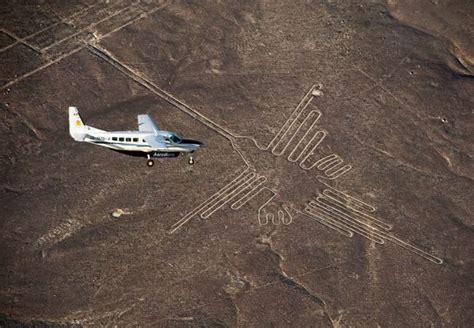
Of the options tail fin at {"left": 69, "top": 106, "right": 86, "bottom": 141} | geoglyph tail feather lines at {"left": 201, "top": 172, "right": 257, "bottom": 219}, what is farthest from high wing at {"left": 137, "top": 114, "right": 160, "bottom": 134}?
geoglyph tail feather lines at {"left": 201, "top": 172, "right": 257, "bottom": 219}

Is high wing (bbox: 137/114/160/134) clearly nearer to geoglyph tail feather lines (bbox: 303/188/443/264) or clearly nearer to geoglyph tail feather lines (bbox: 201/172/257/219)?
geoglyph tail feather lines (bbox: 201/172/257/219)

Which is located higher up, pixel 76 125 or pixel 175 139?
pixel 175 139

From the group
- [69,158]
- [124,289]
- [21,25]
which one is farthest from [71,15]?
[124,289]

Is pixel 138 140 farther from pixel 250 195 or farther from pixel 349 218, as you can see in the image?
pixel 349 218

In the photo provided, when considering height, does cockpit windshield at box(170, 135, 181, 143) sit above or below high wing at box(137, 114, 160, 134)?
above

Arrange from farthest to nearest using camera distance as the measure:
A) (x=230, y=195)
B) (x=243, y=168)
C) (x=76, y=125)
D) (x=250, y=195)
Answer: (x=243, y=168) < (x=250, y=195) < (x=230, y=195) < (x=76, y=125)

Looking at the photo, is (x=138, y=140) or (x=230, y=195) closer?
(x=138, y=140)

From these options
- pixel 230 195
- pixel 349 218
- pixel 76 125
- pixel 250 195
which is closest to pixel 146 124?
Answer: pixel 76 125

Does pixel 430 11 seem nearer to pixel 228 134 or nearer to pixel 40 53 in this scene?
pixel 228 134
